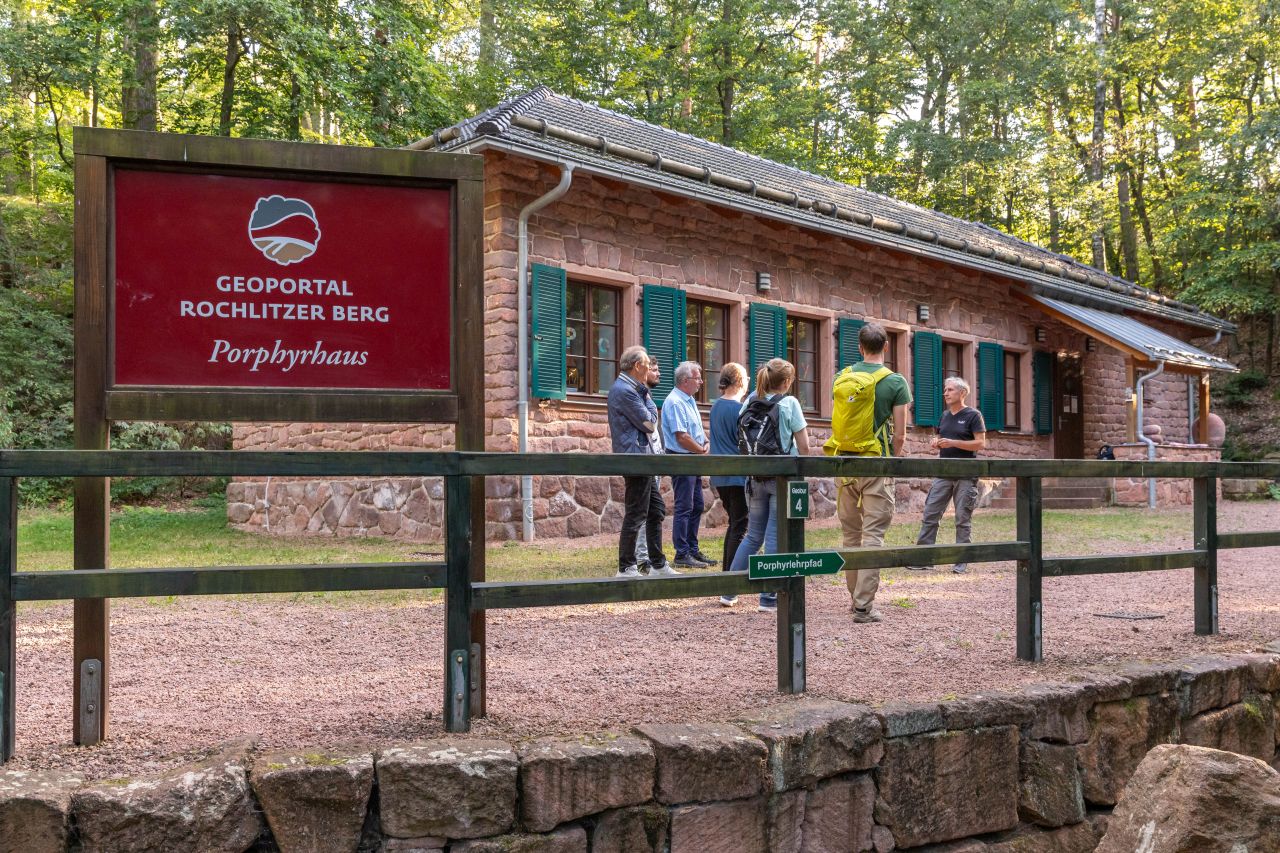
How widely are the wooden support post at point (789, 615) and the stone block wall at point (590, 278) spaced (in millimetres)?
6837

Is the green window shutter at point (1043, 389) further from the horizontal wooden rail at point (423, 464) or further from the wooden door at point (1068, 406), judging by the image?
the horizontal wooden rail at point (423, 464)

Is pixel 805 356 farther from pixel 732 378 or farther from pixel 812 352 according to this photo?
pixel 732 378

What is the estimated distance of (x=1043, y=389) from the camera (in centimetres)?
1861

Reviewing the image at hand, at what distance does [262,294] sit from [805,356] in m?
11.4

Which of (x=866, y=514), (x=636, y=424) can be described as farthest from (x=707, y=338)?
(x=866, y=514)

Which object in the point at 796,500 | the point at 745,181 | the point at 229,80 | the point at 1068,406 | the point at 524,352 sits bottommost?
the point at 796,500

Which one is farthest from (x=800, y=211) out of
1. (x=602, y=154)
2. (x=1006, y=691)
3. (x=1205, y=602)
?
(x=1006, y=691)

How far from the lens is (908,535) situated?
1094 cm

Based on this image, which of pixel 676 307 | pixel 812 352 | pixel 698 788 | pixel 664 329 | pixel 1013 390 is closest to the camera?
pixel 698 788

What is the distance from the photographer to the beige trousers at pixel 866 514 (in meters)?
5.94

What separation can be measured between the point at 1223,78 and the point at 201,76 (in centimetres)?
2294

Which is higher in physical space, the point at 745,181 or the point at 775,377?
the point at 745,181

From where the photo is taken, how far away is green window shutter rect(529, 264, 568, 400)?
10922 mm

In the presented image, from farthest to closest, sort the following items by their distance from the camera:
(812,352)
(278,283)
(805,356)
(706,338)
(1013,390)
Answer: (1013,390) < (812,352) < (805,356) < (706,338) < (278,283)
